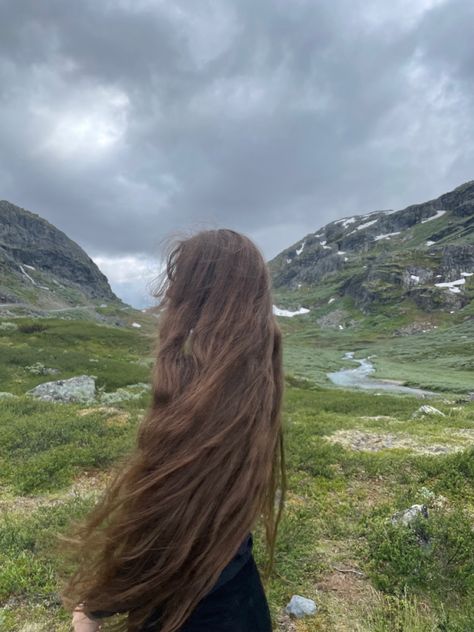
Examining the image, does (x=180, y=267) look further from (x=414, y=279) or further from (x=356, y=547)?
(x=414, y=279)

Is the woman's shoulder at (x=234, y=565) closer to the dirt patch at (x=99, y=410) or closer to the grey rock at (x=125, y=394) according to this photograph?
the dirt patch at (x=99, y=410)

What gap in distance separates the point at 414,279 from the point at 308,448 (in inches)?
8158

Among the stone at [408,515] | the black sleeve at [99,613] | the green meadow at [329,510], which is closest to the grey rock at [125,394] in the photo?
the green meadow at [329,510]

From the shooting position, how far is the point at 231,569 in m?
2.81

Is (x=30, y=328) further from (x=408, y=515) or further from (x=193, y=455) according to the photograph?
(x=193, y=455)

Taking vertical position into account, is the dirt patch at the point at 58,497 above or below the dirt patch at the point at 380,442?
above

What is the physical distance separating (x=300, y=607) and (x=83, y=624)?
12.3 feet

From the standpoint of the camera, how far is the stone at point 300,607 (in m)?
5.48

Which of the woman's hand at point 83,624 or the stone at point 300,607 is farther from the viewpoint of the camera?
the stone at point 300,607

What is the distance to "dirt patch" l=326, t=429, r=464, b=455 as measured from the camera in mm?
13023

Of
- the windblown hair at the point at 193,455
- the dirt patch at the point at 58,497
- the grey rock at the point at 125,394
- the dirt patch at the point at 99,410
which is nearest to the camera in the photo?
the windblown hair at the point at 193,455

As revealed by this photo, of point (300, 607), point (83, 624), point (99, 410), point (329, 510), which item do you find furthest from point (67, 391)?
point (83, 624)

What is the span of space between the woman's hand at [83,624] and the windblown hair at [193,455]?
0.16 meters

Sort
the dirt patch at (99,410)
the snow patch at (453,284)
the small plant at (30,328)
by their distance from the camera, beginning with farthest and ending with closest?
1. the snow patch at (453,284)
2. the small plant at (30,328)
3. the dirt patch at (99,410)
